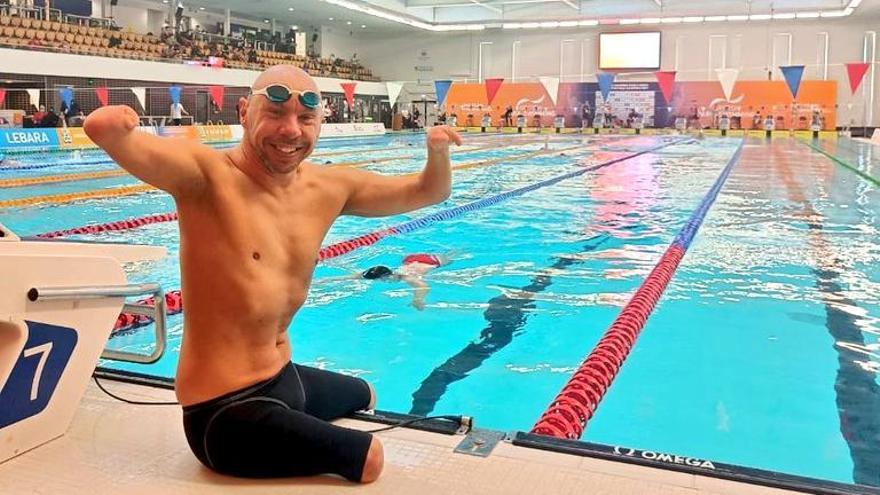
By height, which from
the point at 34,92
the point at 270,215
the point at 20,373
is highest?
the point at 34,92

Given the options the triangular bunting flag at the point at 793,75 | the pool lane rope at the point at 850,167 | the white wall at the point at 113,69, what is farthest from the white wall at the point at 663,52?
the white wall at the point at 113,69

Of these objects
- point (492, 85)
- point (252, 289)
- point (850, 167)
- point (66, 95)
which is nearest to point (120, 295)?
point (252, 289)

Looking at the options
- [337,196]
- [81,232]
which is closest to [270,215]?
[337,196]

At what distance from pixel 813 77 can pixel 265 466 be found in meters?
33.2

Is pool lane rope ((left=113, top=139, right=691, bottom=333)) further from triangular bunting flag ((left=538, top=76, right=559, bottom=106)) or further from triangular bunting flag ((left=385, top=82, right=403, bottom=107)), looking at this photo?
triangular bunting flag ((left=538, top=76, right=559, bottom=106))

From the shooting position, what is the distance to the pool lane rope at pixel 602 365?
2830 mm

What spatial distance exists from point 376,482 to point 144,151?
86 cm

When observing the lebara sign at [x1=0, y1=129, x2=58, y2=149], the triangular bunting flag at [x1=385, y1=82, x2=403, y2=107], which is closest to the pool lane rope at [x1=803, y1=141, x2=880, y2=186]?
the triangular bunting flag at [x1=385, y1=82, x2=403, y2=107]

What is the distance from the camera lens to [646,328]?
4.51 m

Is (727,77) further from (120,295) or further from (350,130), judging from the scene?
(120,295)

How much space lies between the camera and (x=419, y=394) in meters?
3.63

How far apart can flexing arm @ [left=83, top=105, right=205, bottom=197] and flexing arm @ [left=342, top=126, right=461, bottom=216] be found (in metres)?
0.48

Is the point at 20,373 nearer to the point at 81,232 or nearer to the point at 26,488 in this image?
the point at 26,488

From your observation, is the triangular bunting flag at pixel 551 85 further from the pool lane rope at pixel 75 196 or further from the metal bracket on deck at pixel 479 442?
the metal bracket on deck at pixel 479 442
